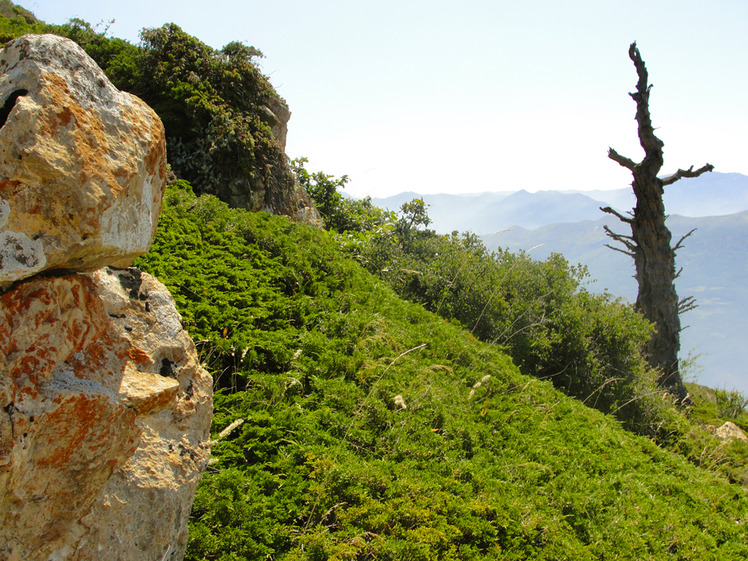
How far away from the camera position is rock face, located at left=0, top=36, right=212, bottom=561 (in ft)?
5.78

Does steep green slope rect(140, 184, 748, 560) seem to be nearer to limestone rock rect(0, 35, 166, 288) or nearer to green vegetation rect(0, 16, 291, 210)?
limestone rock rect(0, 35, 166, 288)

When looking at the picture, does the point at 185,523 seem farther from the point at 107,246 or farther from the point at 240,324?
the point at 240,324

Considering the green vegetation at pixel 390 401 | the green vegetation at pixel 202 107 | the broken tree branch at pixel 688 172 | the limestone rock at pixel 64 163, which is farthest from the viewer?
the broken tree branch at pixel 688 172

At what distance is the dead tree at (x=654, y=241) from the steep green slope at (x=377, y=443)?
7.47 m

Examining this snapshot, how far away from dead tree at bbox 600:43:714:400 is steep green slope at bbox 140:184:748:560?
7.47 meters

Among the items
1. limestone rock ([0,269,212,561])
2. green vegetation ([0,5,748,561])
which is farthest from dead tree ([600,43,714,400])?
limestone rock ([0,269,212,561])

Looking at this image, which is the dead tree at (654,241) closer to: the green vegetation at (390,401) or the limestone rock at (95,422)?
the green vegetation at (390,401)

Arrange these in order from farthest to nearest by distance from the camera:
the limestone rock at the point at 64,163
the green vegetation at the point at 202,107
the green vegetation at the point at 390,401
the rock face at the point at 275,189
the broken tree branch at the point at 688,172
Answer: the broken tree branch at the point at 688,172 < the rock face at the point at 275,189 < the green vegetation at the point at 202,107 < the green vegetation at the point at 390,401 < the limestone rock at the point at 64,163

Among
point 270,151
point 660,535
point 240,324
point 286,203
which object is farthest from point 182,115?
point 660,535

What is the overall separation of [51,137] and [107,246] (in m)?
0.47

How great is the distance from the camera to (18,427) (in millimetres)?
1739

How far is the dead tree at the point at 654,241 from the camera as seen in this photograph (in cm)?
1330

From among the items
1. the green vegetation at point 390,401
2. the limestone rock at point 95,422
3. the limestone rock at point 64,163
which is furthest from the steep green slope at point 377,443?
the limestone rock at point 64,163

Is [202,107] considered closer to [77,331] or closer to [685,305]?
[77,331]
